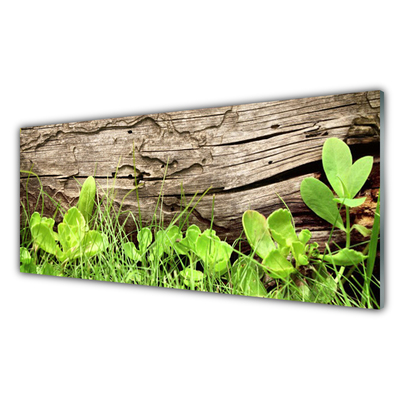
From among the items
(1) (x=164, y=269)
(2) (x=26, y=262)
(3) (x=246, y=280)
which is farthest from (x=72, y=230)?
(3) (x=246, y=280)

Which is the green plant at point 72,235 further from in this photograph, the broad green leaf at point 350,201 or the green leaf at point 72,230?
the broad green leaf at point 350,201

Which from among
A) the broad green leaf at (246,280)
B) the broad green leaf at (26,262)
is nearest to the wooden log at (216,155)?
the broad green leaf at (246,280)

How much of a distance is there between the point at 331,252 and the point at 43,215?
4.70 feet

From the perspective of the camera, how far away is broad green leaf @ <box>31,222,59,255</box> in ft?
7.56

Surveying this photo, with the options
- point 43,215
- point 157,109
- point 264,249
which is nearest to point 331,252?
point 264,249

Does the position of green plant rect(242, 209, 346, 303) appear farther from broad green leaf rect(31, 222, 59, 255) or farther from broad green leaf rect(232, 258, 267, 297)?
broad green leaf rect(31, 222, 59, 255)

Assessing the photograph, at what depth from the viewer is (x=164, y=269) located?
79.6 inches

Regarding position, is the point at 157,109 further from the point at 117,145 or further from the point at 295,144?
the point at 295,144

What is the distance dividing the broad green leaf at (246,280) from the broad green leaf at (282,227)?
173mm

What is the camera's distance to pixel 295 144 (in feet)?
5.82

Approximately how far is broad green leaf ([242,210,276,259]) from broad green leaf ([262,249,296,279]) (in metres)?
0.03

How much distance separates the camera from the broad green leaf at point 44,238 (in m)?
2.30

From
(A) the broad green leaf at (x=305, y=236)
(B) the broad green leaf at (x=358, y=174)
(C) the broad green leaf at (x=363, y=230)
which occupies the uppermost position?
(B) the broad green leaf at (x=358, y=174)

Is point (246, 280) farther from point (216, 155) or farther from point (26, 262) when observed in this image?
point (26, 262)
